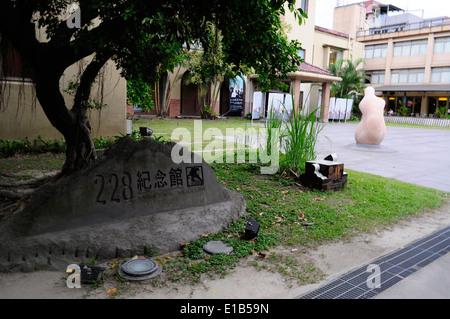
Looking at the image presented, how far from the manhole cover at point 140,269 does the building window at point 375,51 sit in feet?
134

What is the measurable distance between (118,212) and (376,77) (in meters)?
40.9

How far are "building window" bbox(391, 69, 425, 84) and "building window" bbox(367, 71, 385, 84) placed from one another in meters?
1.14

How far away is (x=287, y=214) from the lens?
464 cm

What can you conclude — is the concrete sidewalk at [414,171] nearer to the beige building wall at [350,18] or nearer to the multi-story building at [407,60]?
the multi-story building at [407,60]

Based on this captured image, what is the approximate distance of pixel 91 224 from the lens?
3.45 meters

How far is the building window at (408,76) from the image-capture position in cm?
3560

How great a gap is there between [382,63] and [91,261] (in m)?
41.0

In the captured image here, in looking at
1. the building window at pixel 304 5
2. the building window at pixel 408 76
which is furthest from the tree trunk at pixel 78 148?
the building window at pixel 408 76

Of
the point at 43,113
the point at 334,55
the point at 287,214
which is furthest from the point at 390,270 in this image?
the point at 334,55

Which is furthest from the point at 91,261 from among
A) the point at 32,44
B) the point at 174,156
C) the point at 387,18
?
the point at 387,18

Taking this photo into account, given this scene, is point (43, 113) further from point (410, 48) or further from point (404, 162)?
point (410, 48)

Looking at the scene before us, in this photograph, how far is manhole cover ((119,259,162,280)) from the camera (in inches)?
115

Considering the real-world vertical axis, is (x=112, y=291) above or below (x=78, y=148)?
below

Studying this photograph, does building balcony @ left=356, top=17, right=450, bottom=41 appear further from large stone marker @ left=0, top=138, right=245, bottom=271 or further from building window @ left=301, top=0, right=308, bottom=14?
large stone marker @ left=0, top=138, right=245, bottom=271
